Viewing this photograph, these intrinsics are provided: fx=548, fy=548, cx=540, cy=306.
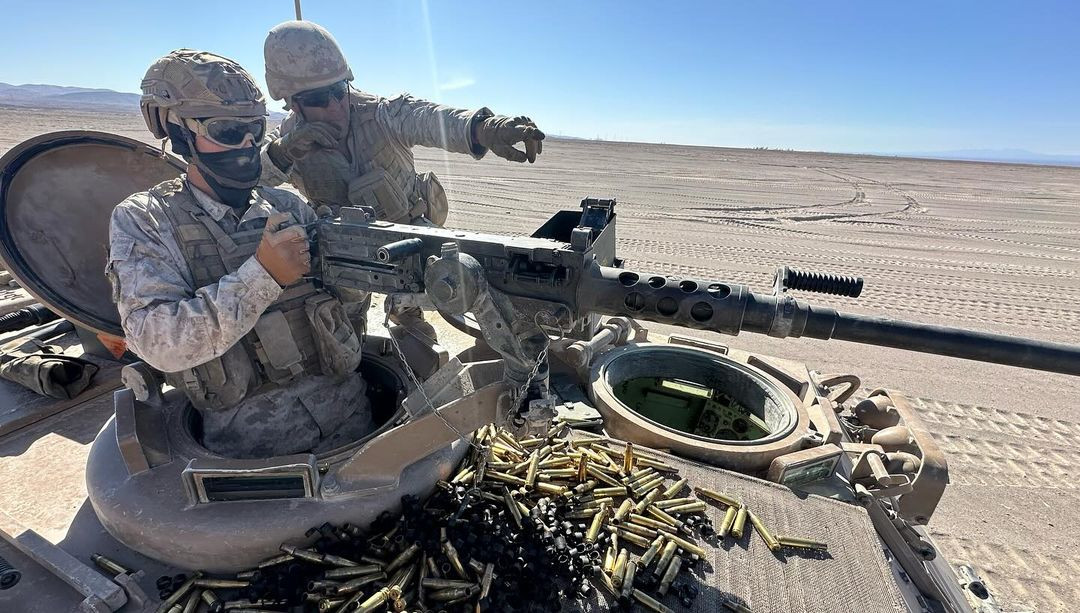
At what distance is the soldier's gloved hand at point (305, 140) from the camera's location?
4.72m

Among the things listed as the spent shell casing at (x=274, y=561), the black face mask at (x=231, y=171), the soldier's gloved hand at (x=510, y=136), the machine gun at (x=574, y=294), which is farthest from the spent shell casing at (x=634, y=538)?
the black face mask at (x=231, y=171)

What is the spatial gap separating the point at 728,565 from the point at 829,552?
0.66 metres

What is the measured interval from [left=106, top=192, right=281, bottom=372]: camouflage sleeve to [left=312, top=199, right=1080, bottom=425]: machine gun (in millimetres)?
506

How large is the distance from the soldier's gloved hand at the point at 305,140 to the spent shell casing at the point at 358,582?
142 inches

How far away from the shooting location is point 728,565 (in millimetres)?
3107

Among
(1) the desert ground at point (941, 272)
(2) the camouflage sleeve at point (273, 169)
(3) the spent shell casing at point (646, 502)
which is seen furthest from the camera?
(1) the desert ground at point (941, 272)

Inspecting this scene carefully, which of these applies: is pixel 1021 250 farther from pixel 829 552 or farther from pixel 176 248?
pixel 176 248

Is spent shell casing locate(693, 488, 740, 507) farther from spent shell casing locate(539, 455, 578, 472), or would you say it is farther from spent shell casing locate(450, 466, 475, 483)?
spent shell casing locate(450, 466, 475, 483)

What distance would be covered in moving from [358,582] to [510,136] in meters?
2.96

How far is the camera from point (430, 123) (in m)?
4.75

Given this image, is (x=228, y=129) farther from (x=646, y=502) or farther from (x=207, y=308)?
(x=646, y=502)

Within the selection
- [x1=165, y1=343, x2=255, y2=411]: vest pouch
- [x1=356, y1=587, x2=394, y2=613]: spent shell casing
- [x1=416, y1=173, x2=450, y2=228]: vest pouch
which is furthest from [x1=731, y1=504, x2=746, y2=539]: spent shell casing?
[x1=416, y1=173, x2=450, y2=228]: vest pouch

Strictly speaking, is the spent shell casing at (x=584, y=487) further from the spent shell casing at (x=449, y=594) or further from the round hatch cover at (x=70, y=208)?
the round hatch cover at (x=70, y=208)

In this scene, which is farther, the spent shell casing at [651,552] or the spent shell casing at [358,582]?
the spent shell casing at [651,552]
